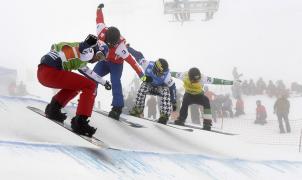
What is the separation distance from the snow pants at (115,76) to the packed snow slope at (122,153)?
438mm

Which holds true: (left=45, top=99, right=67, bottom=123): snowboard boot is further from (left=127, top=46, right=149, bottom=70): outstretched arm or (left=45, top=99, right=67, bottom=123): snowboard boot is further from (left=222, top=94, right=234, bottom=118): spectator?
(left=222, top=94, right=234, bottom=118): spectator

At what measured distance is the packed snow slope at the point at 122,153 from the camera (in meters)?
2.78

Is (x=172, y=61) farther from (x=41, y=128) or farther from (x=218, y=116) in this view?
(x=41, y=128)

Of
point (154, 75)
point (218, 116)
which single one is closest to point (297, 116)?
point (218, 116)

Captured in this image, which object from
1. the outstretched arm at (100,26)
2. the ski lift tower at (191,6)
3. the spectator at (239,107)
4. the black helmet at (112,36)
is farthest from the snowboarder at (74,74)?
the ski lift tower at (191,6)

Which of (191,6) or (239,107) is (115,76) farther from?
(191,6)

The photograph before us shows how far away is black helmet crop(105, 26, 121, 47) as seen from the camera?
16.8 ft

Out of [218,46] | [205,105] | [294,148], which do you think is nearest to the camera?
[205,105]

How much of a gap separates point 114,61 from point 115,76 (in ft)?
0.77

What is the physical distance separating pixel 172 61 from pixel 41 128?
96.1ft

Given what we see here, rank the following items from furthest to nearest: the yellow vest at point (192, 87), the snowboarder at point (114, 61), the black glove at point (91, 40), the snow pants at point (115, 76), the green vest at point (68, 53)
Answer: the yellow vest at point (192, 87)
the snow pants at point (115, 76)
the snowboarder at point (114, 61)
the green vest at point (68, 53)
the black glove at point (91, 40)

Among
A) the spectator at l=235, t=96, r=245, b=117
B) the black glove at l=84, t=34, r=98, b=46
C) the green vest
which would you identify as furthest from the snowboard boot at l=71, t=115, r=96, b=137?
the spectator at l=235, t=96, r=245, b=117

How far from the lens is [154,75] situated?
636cm

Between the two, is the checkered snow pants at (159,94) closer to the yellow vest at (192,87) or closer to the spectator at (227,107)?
the yellow vest at (192,87)
